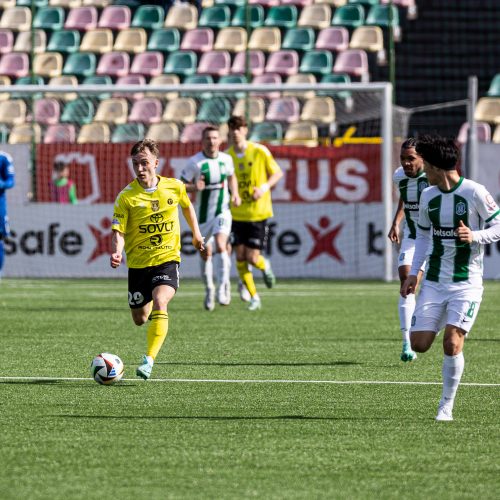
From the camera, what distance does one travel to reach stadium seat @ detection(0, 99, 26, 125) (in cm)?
2338

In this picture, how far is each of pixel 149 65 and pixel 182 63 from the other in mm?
776

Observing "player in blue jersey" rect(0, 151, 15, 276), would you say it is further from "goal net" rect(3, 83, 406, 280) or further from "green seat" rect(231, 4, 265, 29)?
"green seat" rect(231, 4, 265, 29)

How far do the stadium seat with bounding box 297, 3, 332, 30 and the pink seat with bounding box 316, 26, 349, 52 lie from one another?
1.17ft

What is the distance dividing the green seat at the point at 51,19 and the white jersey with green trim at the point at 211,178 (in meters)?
13.3

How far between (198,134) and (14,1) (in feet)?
22.2

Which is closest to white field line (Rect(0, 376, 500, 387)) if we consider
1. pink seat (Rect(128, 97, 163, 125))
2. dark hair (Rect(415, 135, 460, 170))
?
dark hair (Rect(415, 135, 460, 170))

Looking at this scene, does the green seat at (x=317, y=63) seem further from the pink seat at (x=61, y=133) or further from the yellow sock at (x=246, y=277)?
the yellow sock at (x=246, y=277)

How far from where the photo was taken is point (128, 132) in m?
23.8

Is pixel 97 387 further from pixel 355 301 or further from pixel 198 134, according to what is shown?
pixel 198 134

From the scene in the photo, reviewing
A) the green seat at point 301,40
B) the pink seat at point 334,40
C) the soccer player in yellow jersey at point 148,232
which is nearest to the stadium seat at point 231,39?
the green seat at point 301,40

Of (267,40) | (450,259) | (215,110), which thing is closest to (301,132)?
(215,110)

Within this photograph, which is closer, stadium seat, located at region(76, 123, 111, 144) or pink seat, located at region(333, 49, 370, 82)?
stadium seat, located at region(76, 123, 111, 144)

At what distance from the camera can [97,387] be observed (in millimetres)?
9281

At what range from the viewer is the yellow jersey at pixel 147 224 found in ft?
32.8
